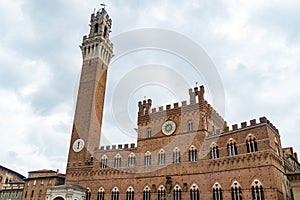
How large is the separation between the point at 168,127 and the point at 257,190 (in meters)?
12.6

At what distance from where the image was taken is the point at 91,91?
4184cm

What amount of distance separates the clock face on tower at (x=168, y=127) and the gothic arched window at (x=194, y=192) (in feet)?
A: 23.0

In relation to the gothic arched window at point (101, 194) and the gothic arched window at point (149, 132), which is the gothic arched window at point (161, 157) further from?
the gothic arched window at point (101, 194)

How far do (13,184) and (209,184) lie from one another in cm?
4045

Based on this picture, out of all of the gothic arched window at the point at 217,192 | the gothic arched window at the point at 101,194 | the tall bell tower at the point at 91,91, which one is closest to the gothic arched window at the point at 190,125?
the gothic arched window at the point at 217,192

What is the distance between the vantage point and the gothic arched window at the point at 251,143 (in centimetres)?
2675

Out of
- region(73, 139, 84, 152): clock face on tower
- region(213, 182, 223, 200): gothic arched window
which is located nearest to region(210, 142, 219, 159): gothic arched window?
region(213, 182, 223, 200): gothic arched window

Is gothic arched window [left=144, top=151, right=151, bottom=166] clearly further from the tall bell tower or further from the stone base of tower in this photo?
the stone base of tower

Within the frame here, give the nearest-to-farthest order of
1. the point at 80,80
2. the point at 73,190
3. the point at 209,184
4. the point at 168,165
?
the point at 209,184, the point at 168,165, the point at 73,190, the point at 80,80

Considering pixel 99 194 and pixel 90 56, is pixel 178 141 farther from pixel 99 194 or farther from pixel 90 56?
pixel 90 56

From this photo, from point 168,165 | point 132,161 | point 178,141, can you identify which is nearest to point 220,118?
point 178,141

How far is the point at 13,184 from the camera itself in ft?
169

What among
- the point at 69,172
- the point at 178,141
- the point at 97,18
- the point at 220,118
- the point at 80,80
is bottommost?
the point at 69,172

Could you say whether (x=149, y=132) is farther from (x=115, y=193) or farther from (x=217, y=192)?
(x=217, y=192)
